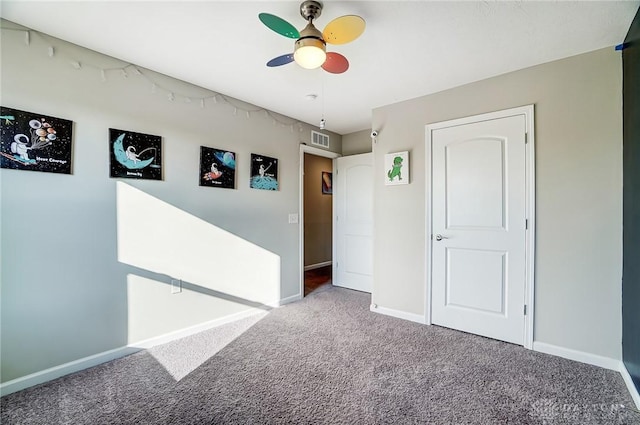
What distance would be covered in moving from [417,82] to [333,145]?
1928 millimetres

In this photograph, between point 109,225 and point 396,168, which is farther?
point 396,168

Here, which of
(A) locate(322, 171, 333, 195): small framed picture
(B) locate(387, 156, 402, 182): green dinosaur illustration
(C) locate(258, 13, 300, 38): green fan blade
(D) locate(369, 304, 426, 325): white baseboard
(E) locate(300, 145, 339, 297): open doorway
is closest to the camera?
(C) locate(258, 13, 300, 38): green fan blade

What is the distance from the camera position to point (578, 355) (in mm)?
2322

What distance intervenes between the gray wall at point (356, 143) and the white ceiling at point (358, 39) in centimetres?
154

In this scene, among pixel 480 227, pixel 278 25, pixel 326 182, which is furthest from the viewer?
pixel 326 182

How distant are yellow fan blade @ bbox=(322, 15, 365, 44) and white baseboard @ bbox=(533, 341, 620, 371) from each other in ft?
9.20

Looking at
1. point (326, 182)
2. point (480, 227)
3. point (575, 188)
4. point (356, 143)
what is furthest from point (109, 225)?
point (326, 182)

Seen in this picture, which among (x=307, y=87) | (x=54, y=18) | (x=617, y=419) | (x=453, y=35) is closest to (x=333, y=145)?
(x=307, y=87)

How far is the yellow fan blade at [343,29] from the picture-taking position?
5.21ft

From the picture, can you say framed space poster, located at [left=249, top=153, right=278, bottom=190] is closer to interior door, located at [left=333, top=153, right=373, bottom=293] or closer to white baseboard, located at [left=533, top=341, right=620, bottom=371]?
interior door, located at [left=333, top=153, right=373, bottom=293]

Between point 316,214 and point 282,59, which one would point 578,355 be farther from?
point 316,214

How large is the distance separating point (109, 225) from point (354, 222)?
3002 millimetres

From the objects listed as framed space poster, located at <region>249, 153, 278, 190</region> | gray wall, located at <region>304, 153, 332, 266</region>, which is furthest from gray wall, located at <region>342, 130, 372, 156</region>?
framed space poster, located at <region>249, 153, 278, 190</region>

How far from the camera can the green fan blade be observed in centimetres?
154
